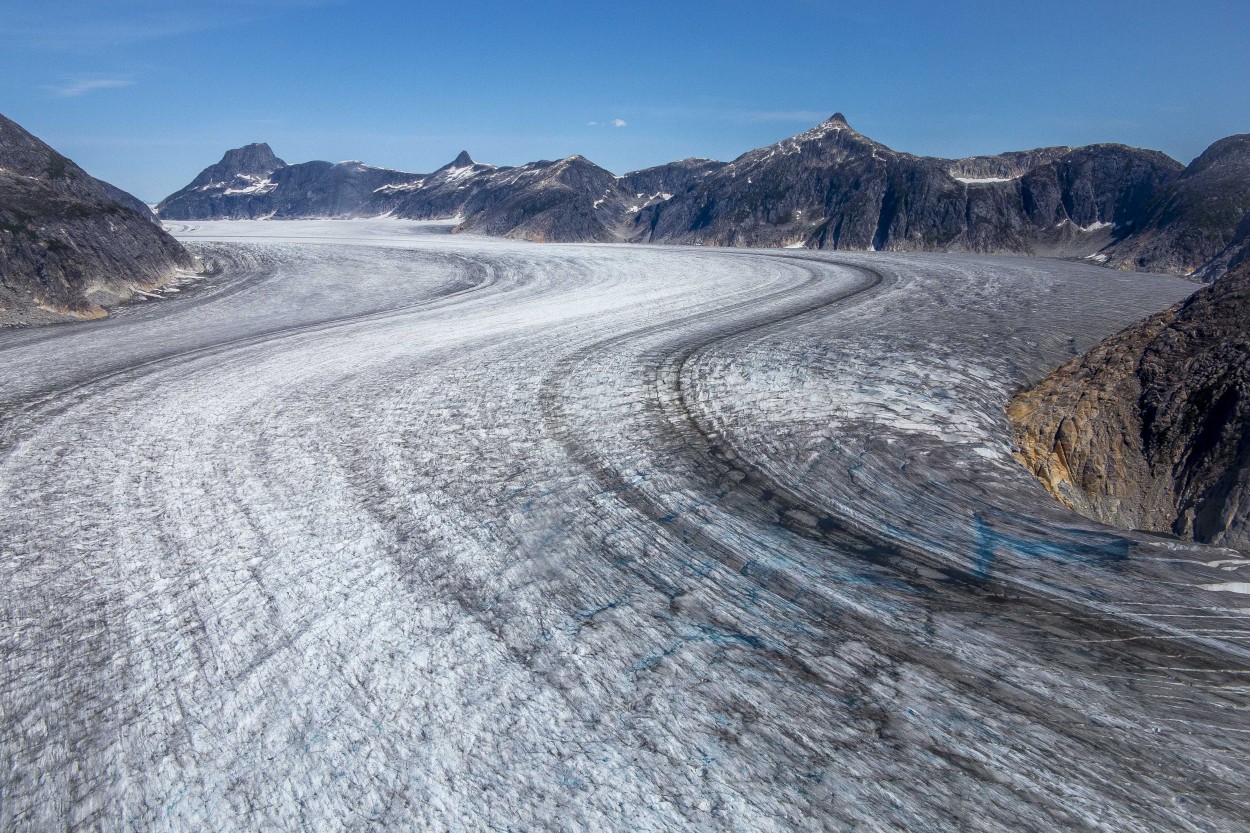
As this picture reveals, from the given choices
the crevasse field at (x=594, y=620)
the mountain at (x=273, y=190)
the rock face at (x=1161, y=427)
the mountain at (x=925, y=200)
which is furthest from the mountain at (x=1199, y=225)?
the mountain at (x=273, y=190)

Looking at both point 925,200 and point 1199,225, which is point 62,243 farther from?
point 925,200

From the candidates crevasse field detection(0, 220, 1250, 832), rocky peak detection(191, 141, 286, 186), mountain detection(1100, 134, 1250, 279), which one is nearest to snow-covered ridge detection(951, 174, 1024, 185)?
mountain detection(1100, 134, 1250, 279)

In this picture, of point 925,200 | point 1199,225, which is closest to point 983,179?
point 925,200

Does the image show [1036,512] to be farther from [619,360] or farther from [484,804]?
[619,360]

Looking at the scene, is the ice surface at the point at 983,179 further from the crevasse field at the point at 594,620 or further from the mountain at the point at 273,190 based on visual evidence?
the mountain at the point at 273,190

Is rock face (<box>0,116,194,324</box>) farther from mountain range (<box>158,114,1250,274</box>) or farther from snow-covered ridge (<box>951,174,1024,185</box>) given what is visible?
snow-covered ridge (<box>951,174,1024,185</box>)

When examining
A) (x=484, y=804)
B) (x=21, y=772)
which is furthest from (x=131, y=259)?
(x=484, y=804)
